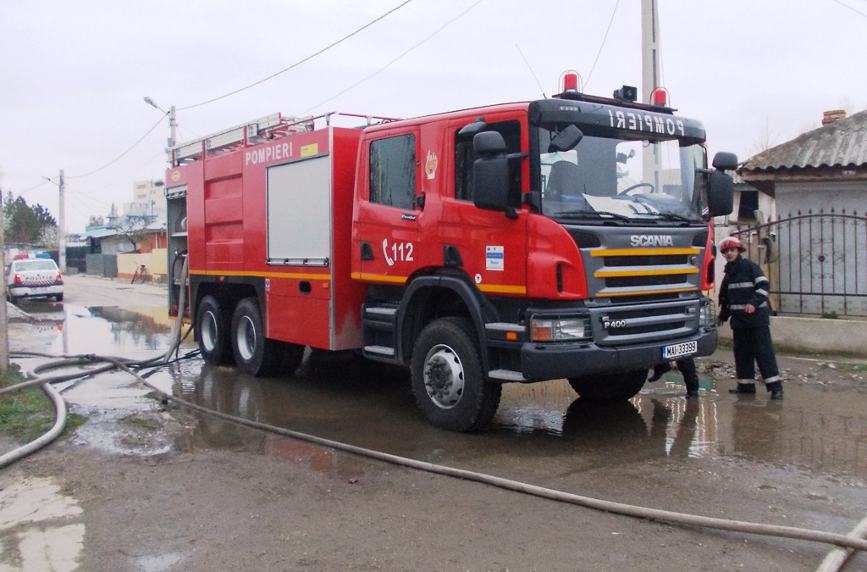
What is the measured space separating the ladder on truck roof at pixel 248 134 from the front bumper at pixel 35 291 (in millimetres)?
15989

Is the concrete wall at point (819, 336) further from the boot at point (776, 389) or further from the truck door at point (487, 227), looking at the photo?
the truck door at point (487, 227)

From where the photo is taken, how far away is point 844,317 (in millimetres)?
10328

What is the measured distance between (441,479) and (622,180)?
278 centimetres

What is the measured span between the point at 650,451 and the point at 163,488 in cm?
364

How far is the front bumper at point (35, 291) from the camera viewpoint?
24.7m

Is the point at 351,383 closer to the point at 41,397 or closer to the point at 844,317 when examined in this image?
the point at 41,397

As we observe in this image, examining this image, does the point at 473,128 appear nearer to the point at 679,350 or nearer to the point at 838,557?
the point at 679,350

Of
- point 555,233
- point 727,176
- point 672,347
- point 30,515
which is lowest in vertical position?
point 30,515

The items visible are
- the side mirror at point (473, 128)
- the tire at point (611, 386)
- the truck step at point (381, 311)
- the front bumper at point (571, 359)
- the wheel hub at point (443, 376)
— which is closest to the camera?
the front bumper at point (571, 359)

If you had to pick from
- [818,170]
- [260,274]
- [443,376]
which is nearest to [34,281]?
[260,274]

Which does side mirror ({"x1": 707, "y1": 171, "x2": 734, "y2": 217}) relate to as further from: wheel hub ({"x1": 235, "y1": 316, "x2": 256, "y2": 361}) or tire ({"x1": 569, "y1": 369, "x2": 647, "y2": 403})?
wheel hub ({"x1": 235, "y1": 316, "x2": 256, "y2": 361})

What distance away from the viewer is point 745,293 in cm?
804

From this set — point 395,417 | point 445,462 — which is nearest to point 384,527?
point 445,462

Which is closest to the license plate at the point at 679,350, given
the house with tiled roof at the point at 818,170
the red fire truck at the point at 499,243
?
the red fire truck at the point at 499,243
